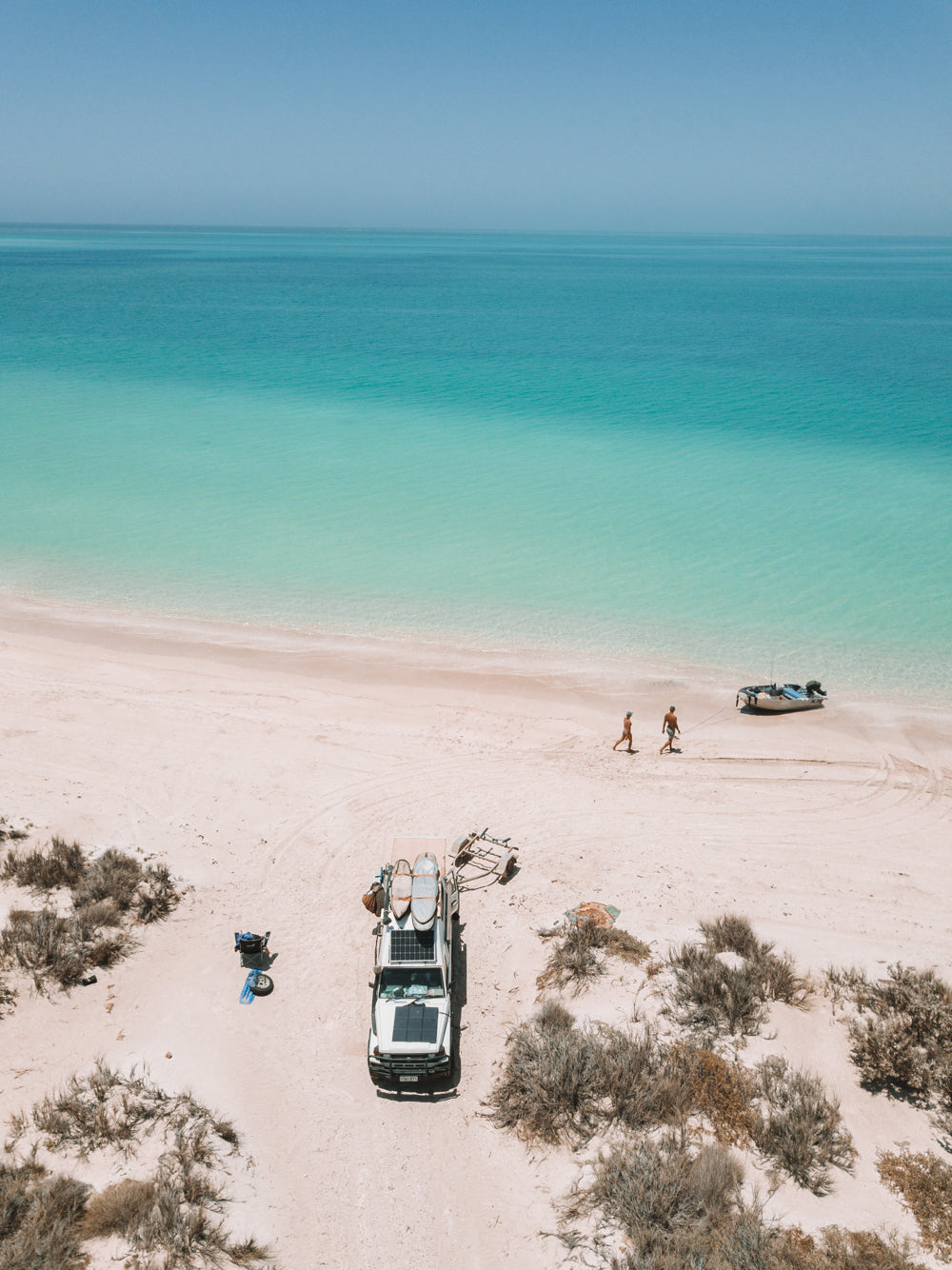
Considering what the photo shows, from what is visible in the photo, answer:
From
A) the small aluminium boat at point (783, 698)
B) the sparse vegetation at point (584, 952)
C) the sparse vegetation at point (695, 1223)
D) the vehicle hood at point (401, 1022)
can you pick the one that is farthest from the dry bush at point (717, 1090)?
the small aluminium boat at point (783, 698)

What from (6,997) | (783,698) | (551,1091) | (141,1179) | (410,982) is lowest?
(141,1179)

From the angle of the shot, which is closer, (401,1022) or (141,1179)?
(141,1179)

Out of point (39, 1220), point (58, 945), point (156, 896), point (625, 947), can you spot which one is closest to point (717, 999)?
point (625, 947)

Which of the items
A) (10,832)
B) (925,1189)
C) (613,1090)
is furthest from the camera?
(10,832)

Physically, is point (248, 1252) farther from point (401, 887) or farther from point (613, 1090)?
point (401, 887)

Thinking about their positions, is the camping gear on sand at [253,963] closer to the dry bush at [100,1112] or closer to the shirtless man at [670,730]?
the dry bush at [100,1112]

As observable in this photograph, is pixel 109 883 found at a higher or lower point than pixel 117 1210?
higher

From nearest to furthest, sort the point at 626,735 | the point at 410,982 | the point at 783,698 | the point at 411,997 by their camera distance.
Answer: the point at 411,997 → the point at 410,982 → the point at 626,735 → the point at 783,698

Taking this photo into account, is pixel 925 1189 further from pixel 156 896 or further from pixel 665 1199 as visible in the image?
pixel 156 896
